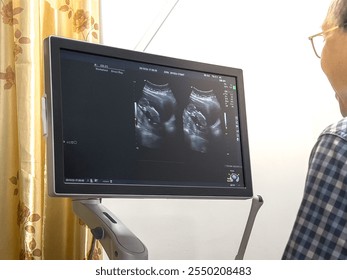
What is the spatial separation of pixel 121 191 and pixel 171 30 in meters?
0.98

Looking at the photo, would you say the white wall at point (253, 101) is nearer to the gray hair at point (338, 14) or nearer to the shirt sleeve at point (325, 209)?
the gray hair at point (338, 14)

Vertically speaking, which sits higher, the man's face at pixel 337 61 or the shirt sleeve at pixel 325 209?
the man's face at pixel 337 61

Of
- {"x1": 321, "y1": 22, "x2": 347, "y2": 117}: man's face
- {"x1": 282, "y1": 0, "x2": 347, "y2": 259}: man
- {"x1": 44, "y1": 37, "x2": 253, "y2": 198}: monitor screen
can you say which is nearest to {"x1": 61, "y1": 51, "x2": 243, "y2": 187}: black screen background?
{"x1": 44, "y1": 37, "x2": 253, "y2": 198}: monitor screen

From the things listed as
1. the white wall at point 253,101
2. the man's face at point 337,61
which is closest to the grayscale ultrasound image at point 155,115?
the man's face at point 337,61

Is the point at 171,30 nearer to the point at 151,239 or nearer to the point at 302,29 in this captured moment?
the point at 302,29

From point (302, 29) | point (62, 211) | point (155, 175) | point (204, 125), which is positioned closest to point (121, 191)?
point (155, 175)

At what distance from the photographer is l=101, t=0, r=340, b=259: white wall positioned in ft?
5.97

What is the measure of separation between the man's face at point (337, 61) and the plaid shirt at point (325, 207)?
0.38 metres

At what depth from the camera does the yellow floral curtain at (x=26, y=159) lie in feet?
4.80

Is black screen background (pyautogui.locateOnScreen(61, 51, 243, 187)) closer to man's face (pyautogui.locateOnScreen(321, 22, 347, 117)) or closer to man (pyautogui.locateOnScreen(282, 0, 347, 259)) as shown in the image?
man's face (pyautogui.locateOnScreen(321, 22, 347, 117))

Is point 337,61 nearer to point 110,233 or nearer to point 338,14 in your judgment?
point 338,14

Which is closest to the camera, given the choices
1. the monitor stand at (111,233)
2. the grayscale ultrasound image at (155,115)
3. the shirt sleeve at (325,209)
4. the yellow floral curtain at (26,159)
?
the shirt sleeve at (325,209)

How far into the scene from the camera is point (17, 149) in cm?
154
